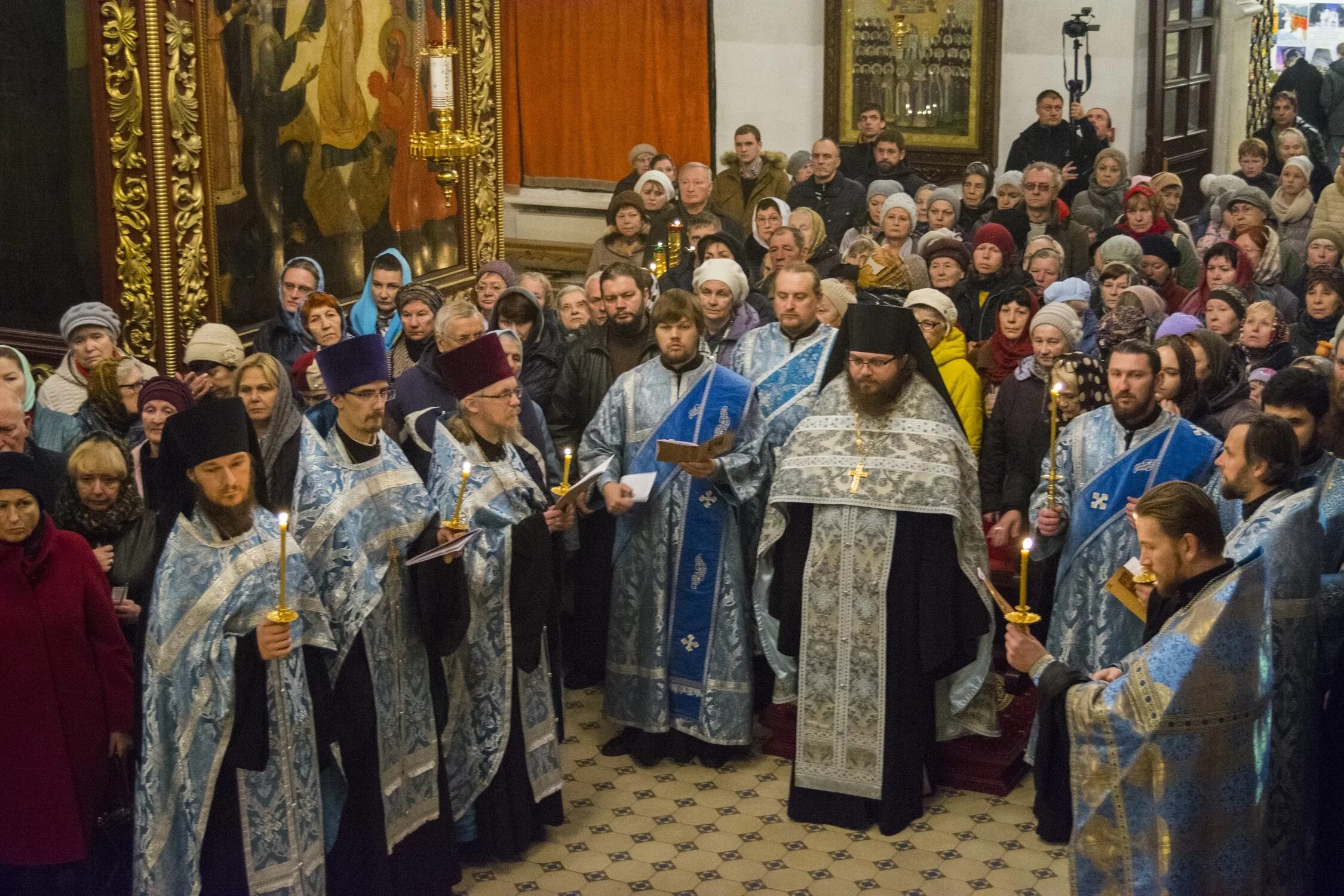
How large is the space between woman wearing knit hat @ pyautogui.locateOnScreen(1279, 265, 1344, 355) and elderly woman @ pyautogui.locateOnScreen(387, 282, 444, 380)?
162 inches

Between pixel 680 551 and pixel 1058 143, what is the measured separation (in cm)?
755

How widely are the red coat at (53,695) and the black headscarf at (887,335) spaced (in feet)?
8.57

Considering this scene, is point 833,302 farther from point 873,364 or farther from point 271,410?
point 271,410

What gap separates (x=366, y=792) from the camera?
4891 mm

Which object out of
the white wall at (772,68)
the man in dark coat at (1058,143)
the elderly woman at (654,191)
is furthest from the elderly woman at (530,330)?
the white wall at (772,68)

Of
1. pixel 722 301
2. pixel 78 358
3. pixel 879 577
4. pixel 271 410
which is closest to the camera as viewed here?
A: pixel 879 577

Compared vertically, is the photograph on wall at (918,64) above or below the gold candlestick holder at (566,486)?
above

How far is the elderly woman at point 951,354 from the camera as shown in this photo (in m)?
6.89

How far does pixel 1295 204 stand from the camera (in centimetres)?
1055

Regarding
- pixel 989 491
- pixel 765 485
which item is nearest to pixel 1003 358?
pixel 989 491

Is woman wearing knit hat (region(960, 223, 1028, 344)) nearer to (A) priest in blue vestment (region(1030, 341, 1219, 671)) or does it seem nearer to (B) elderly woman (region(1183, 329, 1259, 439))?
(B) elderly woman (region(1183, 329, 1259, 439))

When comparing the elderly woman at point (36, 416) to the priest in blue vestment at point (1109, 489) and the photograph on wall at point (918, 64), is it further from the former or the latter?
the photograph on wall at point (918, 64)

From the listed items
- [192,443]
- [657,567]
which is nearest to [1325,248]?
[657,567]

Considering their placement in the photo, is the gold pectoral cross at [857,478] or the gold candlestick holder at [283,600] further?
the gold pectoral cross at [857,478]
